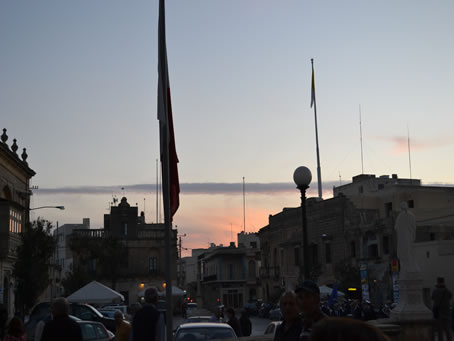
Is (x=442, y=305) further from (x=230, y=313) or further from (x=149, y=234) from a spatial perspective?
(x=149, y=234)

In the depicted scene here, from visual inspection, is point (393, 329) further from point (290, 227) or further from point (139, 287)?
point (139, 287)

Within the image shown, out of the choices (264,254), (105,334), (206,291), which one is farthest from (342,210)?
(206,291)

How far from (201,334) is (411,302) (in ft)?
15.8

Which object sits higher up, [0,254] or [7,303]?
[0,254]

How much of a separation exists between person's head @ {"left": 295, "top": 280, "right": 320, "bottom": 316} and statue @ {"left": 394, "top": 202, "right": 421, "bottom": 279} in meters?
10.4

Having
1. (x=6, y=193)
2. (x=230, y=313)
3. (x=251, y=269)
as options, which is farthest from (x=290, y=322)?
(x=251, y=269)

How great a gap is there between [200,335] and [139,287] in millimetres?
60860

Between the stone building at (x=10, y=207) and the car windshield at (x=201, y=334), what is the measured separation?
86.6 feet

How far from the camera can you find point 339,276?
5406 centimetres

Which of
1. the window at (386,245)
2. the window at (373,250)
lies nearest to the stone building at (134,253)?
the window at (373,250)

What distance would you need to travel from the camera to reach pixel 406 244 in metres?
16.4

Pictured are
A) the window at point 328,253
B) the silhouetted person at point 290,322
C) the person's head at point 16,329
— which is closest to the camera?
the silhouetted person at point 290,322

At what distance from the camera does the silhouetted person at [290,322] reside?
21.2 feet

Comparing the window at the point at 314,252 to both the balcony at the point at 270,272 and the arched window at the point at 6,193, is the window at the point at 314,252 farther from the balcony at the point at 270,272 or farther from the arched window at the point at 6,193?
the arched window at the point at 6,193
